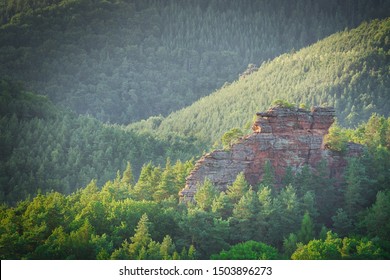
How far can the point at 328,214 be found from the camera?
107 metres

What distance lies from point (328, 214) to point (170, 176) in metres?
21.0

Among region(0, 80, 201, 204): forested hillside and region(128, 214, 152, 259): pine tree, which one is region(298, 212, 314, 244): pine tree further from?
region(0, 80, 201, 204): forested hillside

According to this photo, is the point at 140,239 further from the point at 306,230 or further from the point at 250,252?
the point at 306,230

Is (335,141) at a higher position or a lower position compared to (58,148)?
higher

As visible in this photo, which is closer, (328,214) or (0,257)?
(0,257)

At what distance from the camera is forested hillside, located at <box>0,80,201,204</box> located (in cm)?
15975

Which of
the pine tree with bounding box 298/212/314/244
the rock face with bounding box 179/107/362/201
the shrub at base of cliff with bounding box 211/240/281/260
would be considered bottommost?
the shrub at base of cliff with bounding box 211/240/281/260

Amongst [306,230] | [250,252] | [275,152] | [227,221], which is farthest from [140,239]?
[275,152]

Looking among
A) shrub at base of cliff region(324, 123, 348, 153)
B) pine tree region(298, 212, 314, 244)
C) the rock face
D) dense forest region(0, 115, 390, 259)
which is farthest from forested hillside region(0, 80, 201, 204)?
pine tree region(298, 212, 314, 244)

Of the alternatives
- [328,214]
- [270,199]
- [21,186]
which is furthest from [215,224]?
[21,186]

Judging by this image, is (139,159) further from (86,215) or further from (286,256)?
(286,256)

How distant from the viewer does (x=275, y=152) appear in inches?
4304

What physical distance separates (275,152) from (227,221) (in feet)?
44.2

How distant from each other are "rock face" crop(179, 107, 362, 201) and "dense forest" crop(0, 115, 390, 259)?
1723 mm
